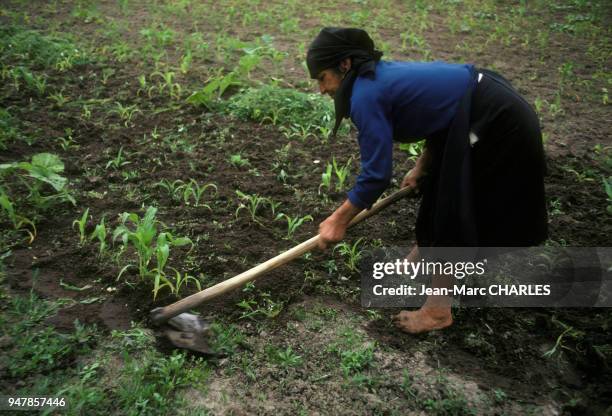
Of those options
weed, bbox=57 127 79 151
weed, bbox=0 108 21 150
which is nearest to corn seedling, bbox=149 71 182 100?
weed, bbox=57 127 79 151

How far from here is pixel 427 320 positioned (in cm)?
265

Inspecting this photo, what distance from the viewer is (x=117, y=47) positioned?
569 cm

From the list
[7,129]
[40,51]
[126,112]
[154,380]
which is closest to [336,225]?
[154,380]

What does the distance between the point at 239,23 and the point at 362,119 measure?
18.6 ft

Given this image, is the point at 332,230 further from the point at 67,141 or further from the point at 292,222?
the point at 67,141

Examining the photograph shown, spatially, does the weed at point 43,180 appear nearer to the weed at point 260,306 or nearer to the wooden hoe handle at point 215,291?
the wooden hoe handle at point 215,291

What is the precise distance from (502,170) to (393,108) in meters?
0.63

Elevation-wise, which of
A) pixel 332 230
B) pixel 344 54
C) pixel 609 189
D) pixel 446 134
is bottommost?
pixel 609 189

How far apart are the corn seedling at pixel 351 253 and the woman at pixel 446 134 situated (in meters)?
0.57

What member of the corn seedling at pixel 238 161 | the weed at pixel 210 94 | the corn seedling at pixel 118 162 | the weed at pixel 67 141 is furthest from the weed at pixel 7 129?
the corn seedling at pixel 238 161

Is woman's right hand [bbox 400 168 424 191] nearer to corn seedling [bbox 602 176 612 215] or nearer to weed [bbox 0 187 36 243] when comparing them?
corn seedling [bbox 602 176 612 215]

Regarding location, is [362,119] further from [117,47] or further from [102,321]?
[117,47]

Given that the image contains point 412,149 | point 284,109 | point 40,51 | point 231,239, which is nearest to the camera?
point 231,239

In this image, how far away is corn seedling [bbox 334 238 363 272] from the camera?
9.98ft
